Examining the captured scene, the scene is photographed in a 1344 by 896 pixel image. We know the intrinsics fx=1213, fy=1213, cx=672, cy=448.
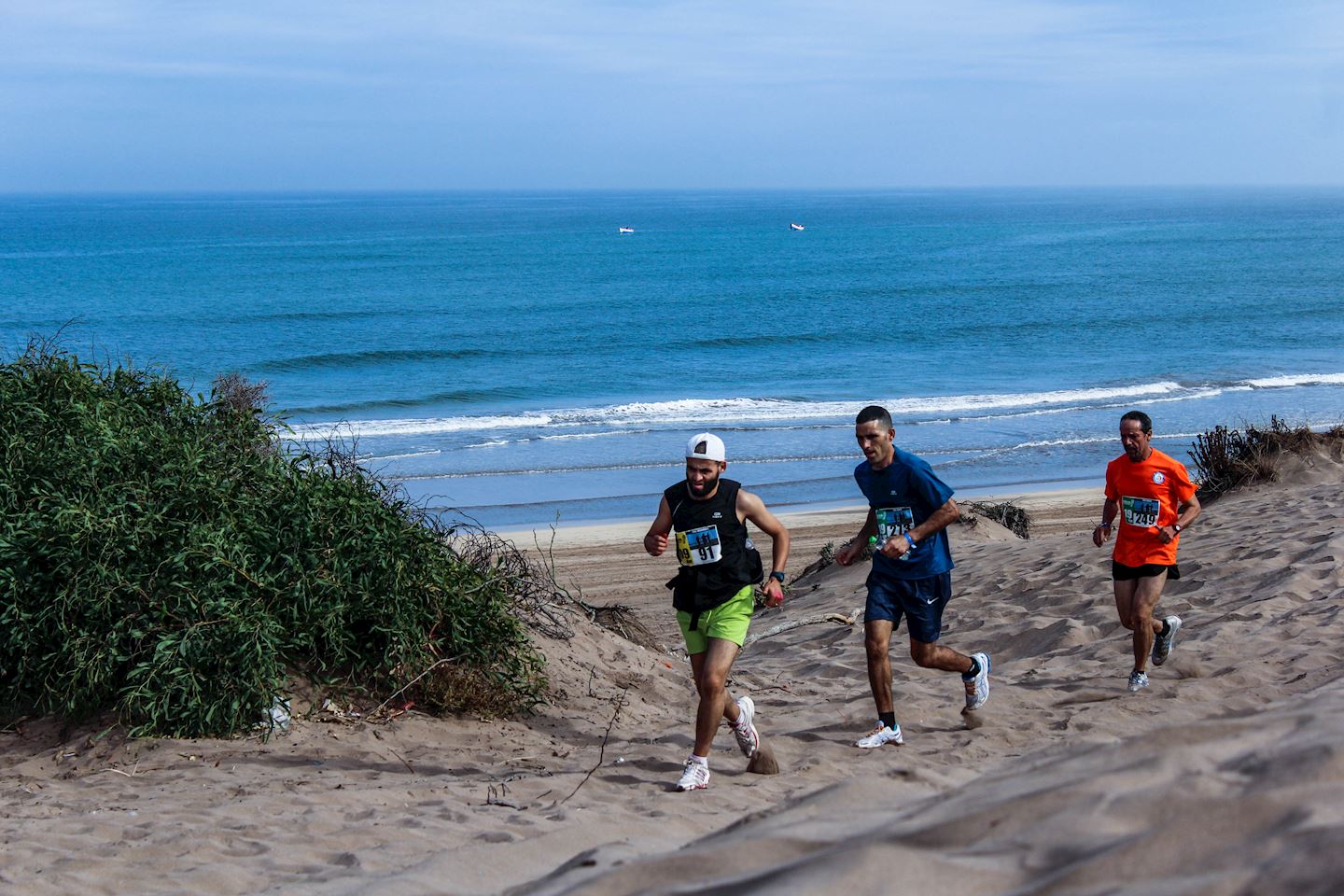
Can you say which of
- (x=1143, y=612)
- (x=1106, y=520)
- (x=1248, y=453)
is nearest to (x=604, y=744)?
(x=1143, y=612)

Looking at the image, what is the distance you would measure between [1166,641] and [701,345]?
3316 cm

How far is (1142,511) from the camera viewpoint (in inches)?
265

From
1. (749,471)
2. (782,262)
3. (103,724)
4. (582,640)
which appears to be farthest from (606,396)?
(782,262)

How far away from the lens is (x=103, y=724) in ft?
20.4

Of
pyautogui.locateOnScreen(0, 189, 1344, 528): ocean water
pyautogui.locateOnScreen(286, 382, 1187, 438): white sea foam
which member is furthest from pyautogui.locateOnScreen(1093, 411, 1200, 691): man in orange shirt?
pyautogui.locateOnScreen(286, 382, 1187, 438): white sea foam

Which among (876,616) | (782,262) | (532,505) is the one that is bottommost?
(532,505)

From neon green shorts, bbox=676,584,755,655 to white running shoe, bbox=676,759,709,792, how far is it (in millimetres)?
511

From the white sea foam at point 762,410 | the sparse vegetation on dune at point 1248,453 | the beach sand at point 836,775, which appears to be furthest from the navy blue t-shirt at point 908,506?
the white sea foam at point 762,410

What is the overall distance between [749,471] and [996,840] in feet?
60.5

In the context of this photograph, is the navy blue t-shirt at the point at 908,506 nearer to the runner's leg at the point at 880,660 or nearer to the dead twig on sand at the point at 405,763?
the runner's leg at the point at 880,660

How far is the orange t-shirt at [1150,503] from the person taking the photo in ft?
22.0

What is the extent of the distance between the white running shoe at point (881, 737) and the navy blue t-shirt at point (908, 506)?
80 centimetres

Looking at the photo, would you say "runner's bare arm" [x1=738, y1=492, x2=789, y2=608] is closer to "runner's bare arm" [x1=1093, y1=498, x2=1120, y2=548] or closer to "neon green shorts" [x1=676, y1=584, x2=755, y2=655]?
"neon green shorts" [x1=676, y1=584, x2=755, y2=655]

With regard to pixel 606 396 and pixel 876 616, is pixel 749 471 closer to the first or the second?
pixel 606 396
